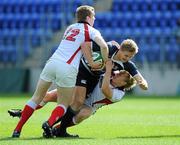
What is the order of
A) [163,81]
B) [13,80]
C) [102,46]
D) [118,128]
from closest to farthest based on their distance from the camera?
[102,46] → [118,128] → [163,81] → [13,80]

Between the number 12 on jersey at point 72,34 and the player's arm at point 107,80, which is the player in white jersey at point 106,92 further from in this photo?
the number 12 on jersey at point 72,34

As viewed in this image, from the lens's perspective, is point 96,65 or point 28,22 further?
point 28,22

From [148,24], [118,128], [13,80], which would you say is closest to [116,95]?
[118,128]

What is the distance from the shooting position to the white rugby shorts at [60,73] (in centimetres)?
938

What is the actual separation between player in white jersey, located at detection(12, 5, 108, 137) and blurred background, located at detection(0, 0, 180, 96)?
13452 millimetres

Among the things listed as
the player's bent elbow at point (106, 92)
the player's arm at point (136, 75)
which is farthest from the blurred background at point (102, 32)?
the player's bent elbow at point (106, 92)

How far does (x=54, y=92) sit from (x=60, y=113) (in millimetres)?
1269

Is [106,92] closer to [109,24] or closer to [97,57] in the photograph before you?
[97,57]

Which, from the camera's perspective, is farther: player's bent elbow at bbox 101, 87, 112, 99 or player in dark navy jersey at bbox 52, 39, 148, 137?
player's bent elbow at bbox 101, 87, 112, 99

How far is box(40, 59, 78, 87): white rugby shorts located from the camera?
9383 mm

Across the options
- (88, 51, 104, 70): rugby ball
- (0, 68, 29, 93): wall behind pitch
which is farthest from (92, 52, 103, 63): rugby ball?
(0, 68, 29, 93): wall behind pitch

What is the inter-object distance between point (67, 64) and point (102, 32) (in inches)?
601

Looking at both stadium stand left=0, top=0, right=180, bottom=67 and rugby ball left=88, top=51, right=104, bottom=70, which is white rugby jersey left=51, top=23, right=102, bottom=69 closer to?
rugby ball left=88, top=51, right=104, bottom=70

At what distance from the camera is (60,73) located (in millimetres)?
9406
